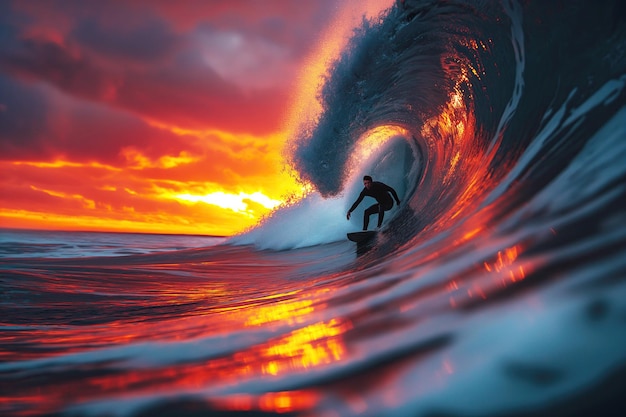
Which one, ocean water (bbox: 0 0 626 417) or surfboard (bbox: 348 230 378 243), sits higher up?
surfboard (bbox: 348 230 378 243)

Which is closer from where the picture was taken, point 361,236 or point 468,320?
point 468,320

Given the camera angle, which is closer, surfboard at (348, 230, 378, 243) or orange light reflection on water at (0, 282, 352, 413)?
orange light reflection on water at (0, 282, 352, 413)

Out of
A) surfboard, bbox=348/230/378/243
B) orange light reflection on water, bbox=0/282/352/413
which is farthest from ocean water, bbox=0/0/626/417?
surfboard, bbox=348/230/378/243

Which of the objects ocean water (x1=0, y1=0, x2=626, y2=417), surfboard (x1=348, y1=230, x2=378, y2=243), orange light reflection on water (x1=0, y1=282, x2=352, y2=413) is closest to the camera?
ocean water (x1=0, y1=0, x2=626, y2=417)

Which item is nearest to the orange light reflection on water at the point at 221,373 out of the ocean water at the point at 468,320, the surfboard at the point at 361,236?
the ocean water at the point at 468,320

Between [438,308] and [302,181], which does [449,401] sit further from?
[302,181]

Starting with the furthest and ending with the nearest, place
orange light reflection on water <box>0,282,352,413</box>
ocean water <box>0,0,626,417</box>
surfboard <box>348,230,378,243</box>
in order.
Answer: surfboard <box>348,230,378,243</box> < orange light reflection on water <box>0,282,352,413</box> < ocean water <box>0,0,626,417</box>

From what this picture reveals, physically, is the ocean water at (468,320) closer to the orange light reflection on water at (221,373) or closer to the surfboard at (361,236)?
the orange light reflection on water at (221,373)

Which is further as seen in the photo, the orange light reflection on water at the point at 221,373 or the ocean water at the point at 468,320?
the orange light reflection on water at the point at 221,373

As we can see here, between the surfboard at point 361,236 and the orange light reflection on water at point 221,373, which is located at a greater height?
the surfboard at point 361,236

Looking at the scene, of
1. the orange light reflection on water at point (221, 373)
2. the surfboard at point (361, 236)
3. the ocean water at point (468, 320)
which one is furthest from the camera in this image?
the surfboard at point (361, 236)

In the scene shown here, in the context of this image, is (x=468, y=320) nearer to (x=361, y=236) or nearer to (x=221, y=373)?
(x=221, y=373)

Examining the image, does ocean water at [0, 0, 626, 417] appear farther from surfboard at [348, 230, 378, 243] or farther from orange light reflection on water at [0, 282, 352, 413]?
surfboard at [348, 230, 378, 243]

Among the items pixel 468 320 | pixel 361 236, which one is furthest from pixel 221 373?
pixel 361 236
